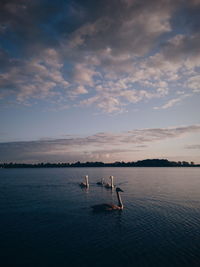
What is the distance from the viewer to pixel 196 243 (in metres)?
17.7

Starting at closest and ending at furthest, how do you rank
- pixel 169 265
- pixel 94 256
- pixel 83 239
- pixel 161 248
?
pixel 169 265 → pixel 94 256 → pixel 161 248 → pixel 83 239

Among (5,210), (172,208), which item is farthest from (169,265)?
(5,210)

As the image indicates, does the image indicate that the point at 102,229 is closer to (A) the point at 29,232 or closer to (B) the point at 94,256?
(B) the point at 94,256

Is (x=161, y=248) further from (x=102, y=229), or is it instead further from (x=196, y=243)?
(x=102, y=229)

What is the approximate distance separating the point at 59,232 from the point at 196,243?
12696 millimetres

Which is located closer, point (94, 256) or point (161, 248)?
point (94, 256)

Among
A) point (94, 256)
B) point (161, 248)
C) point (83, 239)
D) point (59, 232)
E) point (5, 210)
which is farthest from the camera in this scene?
point (5, 210)

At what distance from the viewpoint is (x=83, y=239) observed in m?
18.5

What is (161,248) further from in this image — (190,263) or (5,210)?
(5,210)

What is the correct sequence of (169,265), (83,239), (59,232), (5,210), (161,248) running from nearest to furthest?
1. (169,265)
2. (161,248)
3. (83,239)
4. (59,232)
5. (5,210)

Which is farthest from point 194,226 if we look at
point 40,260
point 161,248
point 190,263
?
point 40,260

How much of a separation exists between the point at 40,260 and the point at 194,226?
16.6 metres

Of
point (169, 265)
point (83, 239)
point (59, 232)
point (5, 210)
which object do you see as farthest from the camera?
point (5, 210)

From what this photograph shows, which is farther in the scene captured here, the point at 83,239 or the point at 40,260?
the point at 83,239
